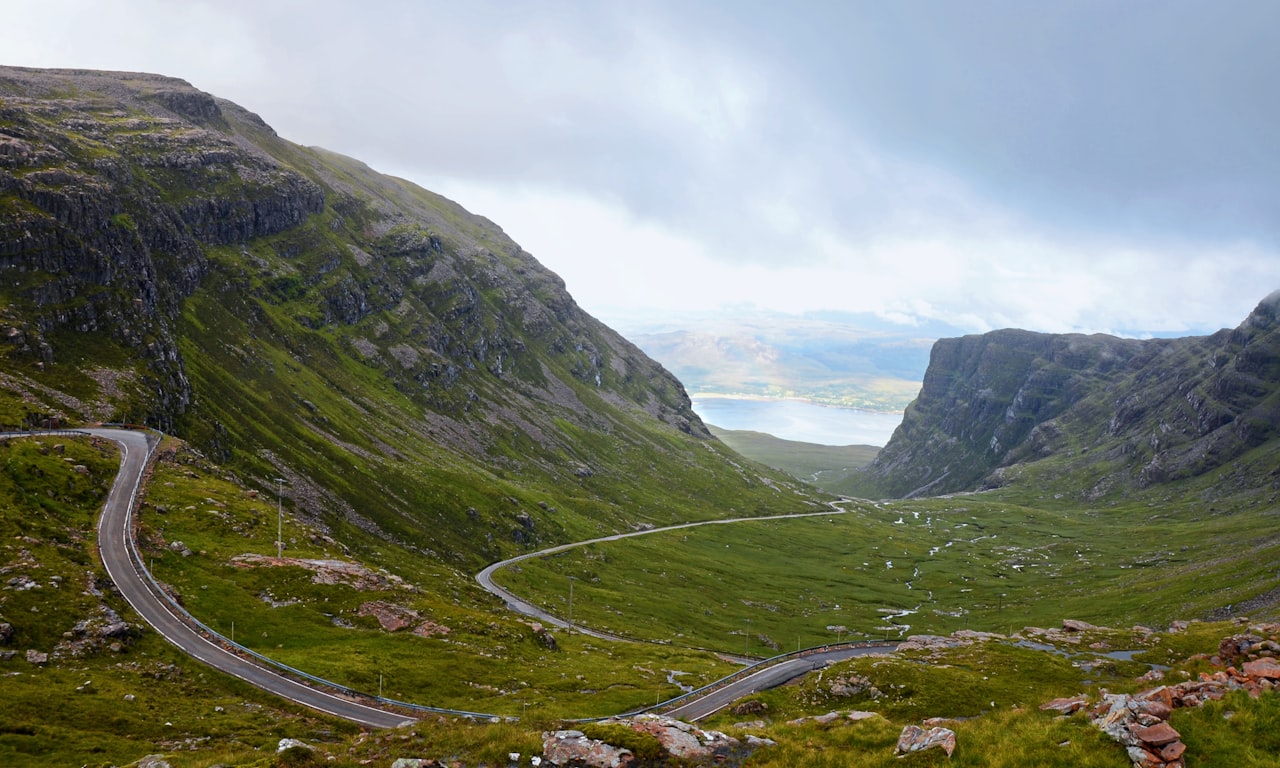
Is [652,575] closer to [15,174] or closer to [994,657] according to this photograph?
[994,657]

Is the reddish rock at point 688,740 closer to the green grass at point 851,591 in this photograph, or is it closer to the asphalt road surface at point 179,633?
the asphalt road surface at point 179,633

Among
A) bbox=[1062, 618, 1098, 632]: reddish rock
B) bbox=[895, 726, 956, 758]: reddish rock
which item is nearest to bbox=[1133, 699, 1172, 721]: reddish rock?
bbox=[895, 726, 956, 758]: reddish rock

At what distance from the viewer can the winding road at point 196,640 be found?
49.3 meters

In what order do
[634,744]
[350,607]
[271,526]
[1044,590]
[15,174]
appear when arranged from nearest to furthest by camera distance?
[634,744]
[350,607]
[271,526]
[15,174]
[1044,590]

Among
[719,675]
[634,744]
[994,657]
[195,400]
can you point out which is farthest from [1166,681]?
[195,400]

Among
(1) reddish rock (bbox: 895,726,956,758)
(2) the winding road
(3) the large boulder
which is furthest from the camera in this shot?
(2) the winding road

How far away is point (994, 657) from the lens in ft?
248

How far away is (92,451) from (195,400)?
49283mm

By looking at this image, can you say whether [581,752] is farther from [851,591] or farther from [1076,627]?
[851,591]

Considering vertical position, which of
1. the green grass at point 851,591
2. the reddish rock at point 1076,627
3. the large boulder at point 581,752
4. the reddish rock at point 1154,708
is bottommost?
the green grass at point 851,591

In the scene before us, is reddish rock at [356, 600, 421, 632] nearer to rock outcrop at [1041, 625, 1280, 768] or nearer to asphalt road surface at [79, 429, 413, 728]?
asphalt road surface at [79, 429, 413, 728]

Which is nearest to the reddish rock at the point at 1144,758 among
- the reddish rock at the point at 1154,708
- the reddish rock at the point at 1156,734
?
the reddish rock at the point at 1156,734

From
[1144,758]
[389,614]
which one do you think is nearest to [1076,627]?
[1144,758]

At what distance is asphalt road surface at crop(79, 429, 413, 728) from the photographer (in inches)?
1908
